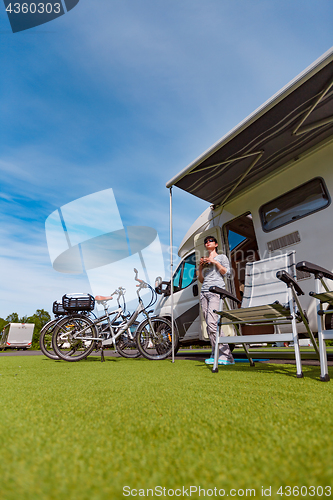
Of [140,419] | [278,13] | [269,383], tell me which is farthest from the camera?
[278,13]

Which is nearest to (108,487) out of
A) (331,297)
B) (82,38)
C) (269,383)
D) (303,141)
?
(269,383)

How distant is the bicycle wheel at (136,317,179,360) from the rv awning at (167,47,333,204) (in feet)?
7.97

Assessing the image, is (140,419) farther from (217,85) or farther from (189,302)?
(217,85)

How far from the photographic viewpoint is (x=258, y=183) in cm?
430

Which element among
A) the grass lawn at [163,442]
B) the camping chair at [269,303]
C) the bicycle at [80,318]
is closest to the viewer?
the grass lawn at [163,442]

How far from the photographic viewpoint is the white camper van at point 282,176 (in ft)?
10.0

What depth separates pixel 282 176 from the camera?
396 cm

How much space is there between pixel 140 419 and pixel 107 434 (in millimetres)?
209

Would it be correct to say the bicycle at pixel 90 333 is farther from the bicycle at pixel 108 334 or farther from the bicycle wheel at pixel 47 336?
the bicycle wheel at pixel 47 336

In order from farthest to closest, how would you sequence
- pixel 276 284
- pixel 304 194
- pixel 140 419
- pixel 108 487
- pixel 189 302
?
pixel 189 302, pixel 304 194, pixel 276 284, pixel 140 419, pixel 108 487

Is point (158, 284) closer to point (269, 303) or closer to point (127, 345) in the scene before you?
point (127, 345)

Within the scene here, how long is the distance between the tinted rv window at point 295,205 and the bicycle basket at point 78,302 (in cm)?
339

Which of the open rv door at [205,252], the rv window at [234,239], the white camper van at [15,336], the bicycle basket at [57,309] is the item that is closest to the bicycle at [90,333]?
the bicycle basket at [57,309]

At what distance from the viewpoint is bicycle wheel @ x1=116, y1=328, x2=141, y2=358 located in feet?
15.6
